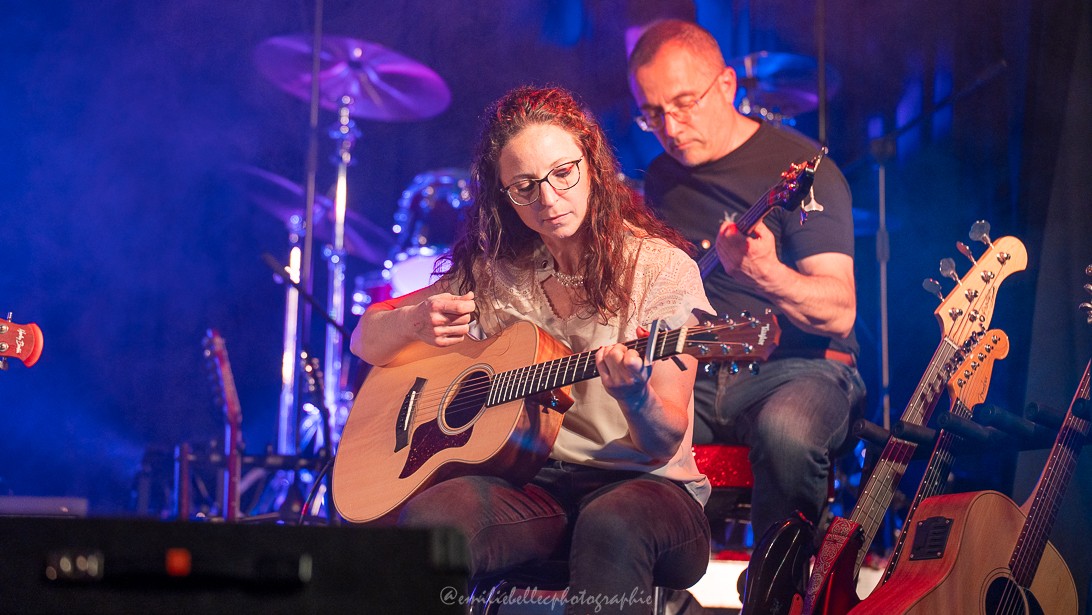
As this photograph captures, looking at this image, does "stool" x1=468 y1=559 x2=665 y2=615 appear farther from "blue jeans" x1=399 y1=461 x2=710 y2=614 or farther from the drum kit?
the drum kit

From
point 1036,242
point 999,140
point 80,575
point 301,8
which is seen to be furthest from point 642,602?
point 301,8

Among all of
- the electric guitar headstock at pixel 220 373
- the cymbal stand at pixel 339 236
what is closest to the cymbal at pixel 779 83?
the cymbal stand at pixel 339 236

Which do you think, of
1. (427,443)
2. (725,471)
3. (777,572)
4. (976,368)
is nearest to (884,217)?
(976,368)

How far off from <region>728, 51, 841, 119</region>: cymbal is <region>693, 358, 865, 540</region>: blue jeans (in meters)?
1.66

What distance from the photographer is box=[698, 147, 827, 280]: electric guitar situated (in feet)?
7.71

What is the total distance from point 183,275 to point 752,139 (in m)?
3.01

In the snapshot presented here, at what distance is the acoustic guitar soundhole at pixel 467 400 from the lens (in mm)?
2104

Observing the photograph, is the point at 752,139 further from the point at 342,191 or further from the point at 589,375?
the point at 342,191

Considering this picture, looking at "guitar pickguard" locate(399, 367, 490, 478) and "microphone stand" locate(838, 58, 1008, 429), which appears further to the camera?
"microphone stand" locate(838, 58, 1008, 429)

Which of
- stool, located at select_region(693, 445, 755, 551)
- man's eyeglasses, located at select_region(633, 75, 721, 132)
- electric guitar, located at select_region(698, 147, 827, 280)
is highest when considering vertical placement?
man's eyeglasses, located at select_region(633, 75, 721, 132)

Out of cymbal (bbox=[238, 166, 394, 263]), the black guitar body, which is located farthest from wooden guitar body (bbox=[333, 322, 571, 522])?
cymbal (bbox=[238, 166, 394, 263])

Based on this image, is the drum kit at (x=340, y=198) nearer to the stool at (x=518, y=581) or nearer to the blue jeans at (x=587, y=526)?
the stool at (x=518, y=581)

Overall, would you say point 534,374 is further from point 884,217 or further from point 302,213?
point 302,213

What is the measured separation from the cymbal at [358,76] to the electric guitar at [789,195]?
229 centimetres
